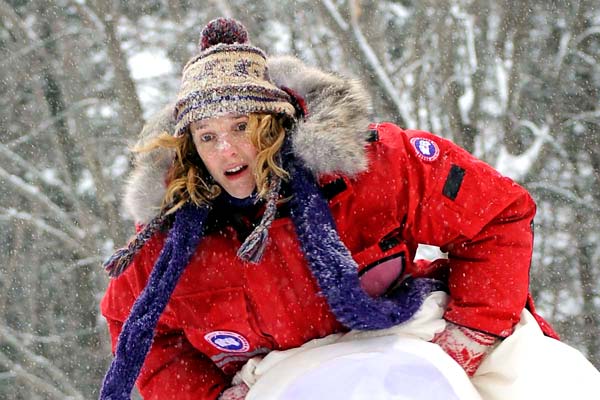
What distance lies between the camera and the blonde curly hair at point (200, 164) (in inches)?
84.4

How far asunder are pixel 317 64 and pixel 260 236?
524 cm

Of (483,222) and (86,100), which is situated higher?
(483,222)

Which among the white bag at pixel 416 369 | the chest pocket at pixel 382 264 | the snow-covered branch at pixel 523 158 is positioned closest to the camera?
the white bag at pixel 416 369

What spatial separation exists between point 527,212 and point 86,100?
8.44 m

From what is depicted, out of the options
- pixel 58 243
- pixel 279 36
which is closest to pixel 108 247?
pixel 58 243

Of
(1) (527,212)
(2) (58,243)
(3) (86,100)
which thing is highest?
(1) (527,212)

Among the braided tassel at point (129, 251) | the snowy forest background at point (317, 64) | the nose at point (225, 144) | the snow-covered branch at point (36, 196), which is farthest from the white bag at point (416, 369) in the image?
the snow-covered branch at point (36, 196)

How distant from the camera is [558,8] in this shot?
8547mm

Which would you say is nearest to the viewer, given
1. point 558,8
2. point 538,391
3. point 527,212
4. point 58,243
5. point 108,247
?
point 538,391

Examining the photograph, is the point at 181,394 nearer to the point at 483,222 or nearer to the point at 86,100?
the point at 483,222

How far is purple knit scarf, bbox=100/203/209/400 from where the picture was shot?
7.15 feet

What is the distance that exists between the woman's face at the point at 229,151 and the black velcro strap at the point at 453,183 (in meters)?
0.53

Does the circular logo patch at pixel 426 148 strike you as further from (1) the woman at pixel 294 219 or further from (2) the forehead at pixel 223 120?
(2) the forehead at pixel 223 120

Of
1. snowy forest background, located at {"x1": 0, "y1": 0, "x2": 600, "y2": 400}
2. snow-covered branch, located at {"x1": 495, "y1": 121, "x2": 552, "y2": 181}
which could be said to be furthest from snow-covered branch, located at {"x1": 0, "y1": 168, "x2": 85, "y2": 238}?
snow-covered branch, located at {"x1": 495, "y1": 121, "x2": 552, "y2": 181}
